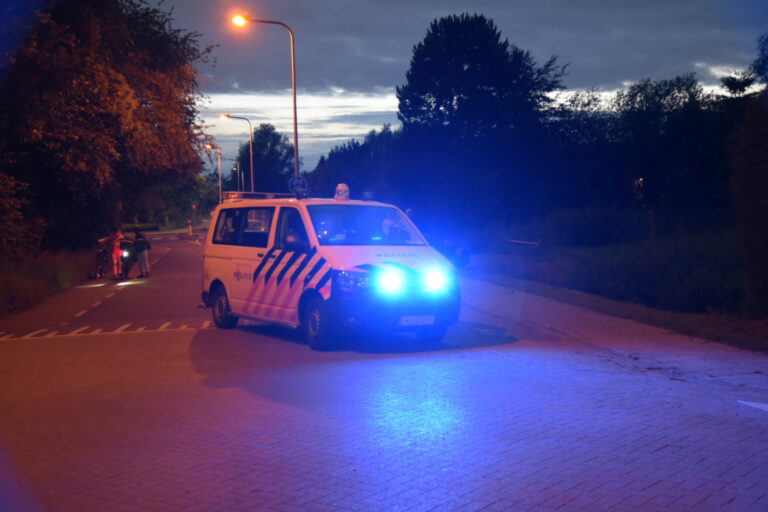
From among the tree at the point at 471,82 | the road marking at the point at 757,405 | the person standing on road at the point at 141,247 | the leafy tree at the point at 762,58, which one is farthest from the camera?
the tree at the point at 471,82

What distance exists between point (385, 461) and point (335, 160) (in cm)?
11012

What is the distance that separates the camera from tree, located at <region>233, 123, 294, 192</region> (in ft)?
424

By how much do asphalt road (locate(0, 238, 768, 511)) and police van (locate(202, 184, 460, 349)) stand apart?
47 centimetres

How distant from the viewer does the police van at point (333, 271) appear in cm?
1026

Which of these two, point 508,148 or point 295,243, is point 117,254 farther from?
point 508,148

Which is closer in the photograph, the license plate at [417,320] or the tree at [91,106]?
the license plate at [417,320]

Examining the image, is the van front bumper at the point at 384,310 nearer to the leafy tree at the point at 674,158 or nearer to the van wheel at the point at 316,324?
the van wheel at the point at 316,324

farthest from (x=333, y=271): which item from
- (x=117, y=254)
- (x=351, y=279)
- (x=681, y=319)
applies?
(x=117, y=254)

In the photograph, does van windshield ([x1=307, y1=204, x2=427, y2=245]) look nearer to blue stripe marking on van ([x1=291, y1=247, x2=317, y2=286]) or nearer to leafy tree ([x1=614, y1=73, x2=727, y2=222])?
blue stripe marking on van ([x1=291, y1=247, x2=317, y2=286])

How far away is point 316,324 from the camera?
34.8 ft

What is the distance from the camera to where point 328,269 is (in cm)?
1035

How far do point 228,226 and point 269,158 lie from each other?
125661 millimetres

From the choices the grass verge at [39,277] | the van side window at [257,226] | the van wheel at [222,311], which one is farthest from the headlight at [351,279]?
the grass verge at [39,277]

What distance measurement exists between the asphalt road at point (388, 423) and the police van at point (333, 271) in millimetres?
471
